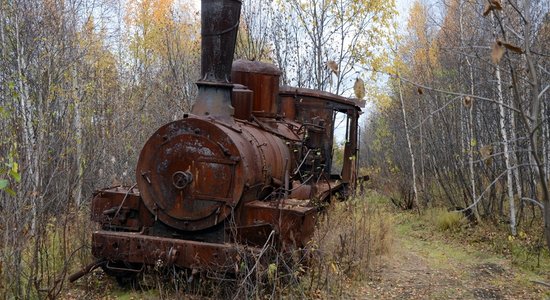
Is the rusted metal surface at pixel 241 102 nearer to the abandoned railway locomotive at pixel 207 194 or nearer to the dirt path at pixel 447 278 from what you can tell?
the abandoned railway locomotive at pixel 207 194

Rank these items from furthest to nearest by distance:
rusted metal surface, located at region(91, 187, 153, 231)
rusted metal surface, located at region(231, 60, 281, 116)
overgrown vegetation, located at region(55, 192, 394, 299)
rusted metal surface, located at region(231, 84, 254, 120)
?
1. rusted metal surface, located at region(231, 60, 281, 116)
2. rusted metal surface, located at region(231, 84, 254, 120)
3. rusted metal surface, located at region(91, 187, 153, 231)
4. overgrown vegetation, located at region(55, 192, 394, 299)

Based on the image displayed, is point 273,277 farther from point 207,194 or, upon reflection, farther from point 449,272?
point 449,272

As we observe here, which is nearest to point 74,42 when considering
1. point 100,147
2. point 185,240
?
point 100,147

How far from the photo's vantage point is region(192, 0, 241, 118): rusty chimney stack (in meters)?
5.82

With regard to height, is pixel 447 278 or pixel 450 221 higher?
pixel 450 221

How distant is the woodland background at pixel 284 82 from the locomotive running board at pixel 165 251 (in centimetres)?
53

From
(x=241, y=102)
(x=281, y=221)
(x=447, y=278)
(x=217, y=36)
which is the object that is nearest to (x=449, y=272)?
(x=447, y=278)

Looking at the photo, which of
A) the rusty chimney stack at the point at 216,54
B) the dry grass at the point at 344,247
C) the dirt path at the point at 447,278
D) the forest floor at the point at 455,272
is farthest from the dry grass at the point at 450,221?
the rusty chimney stack at the point at 216,54

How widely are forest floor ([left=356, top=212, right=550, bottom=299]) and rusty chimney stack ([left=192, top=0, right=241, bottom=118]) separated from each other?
8.75 ft

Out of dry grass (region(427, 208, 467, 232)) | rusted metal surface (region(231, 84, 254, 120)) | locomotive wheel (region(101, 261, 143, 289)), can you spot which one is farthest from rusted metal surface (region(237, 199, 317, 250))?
dry grass (region(427, 208, 467, 232))

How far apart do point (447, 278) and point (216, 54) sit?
4203mm

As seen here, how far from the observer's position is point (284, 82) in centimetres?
1480

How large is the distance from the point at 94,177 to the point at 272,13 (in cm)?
668

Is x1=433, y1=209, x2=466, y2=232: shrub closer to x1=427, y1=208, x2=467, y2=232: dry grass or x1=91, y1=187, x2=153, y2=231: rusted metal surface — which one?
x1=427, y1=208, x2=467, y2=232: dry grass
